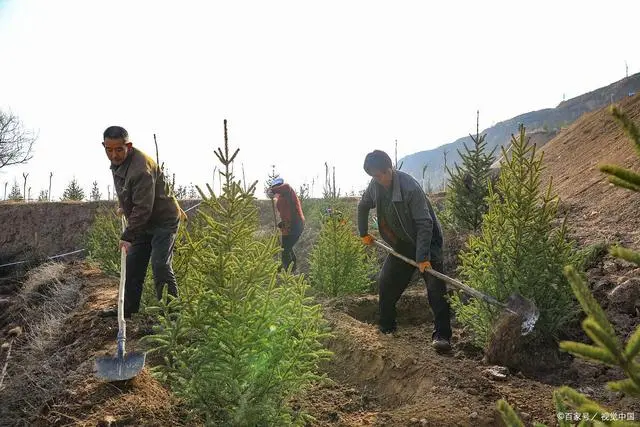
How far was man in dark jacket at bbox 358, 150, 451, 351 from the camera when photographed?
4.50m

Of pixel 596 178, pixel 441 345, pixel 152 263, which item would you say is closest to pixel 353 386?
pixel 441 345

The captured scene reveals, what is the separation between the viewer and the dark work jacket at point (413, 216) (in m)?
4.46

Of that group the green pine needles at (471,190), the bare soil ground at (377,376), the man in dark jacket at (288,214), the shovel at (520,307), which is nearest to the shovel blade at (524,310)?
the shovel at (520,307)

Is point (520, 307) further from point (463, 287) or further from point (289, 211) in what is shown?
point (289, 211)

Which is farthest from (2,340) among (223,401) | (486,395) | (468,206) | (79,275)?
(468,206)

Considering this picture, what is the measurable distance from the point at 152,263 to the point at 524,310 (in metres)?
3.59

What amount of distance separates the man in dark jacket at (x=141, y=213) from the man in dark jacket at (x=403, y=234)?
7.15 feet

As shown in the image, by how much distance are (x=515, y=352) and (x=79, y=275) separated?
8810 mm

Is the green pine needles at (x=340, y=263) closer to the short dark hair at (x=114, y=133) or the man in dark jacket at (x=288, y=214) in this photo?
the man in dark jacket at (x=288, y=214)

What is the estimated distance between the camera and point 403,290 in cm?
501

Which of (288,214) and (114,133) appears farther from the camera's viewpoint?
(288,214)

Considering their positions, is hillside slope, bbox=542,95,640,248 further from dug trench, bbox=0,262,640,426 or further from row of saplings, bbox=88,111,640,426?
dug trench, bbox=0,262,640,426

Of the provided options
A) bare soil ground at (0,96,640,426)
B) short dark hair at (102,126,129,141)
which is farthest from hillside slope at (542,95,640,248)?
short dark hair at (102,126,129,141)

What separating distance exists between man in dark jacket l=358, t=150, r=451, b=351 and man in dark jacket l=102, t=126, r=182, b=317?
7.15ft
